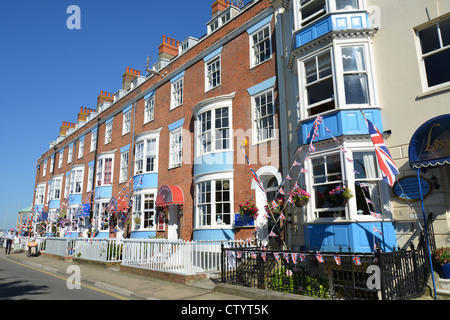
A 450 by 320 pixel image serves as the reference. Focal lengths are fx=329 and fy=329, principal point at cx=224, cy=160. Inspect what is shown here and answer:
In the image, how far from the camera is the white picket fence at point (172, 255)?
11102 mm

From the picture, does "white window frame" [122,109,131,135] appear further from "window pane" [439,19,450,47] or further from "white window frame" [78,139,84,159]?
"window pane" [439,19,450,47]

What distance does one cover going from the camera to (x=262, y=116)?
47.7 feet

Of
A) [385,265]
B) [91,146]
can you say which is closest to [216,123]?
[385,265]

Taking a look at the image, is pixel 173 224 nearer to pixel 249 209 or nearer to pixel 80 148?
pixel 249 209

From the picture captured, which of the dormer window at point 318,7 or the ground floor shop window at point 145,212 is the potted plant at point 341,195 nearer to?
the dormer window at point 318,7

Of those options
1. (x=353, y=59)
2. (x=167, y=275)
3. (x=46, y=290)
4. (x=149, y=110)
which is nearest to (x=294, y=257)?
Answer: (x=167, y=275)

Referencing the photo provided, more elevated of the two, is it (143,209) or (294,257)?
(143,209)

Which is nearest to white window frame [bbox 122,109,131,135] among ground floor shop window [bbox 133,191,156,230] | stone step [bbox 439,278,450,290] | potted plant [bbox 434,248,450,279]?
ground floor shop window [bbox 133,191,156,230]

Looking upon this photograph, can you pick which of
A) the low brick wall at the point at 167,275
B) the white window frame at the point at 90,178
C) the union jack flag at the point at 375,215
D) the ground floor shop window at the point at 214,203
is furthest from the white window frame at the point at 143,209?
the union jack flag at the point at 375,215

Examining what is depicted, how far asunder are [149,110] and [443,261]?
1978 cm

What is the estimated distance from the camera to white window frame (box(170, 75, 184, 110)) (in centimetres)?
2021

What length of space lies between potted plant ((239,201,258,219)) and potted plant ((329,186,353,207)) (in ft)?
13.4

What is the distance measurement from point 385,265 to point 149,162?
56.2 feet

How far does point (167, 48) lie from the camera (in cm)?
2448
